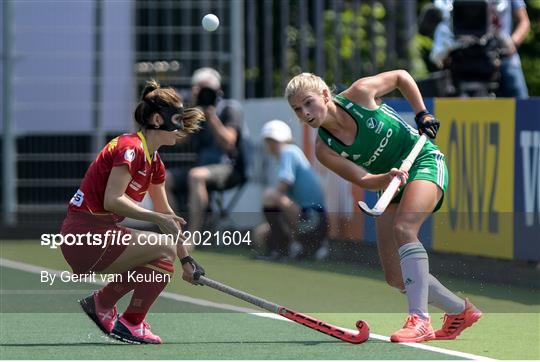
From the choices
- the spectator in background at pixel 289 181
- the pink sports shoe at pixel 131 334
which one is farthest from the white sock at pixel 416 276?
the spectator in background at pixel 289 181

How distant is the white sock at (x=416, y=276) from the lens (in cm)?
830

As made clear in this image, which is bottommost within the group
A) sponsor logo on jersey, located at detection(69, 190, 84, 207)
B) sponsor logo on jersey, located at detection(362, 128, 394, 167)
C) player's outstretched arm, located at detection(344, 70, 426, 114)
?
sponsor logo on jersey, located at detection(69, 190, 84, 207)

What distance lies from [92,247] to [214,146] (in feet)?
24.9

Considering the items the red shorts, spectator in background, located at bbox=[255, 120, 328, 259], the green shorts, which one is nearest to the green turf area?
the red shorts

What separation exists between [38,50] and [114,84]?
1.06 metres

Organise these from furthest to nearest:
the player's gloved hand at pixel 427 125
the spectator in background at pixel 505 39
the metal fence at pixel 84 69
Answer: the metal fence at pixel 84 69 → the spectator in background at pixel 505 39 → the player's gloved hand at pixel 427 125

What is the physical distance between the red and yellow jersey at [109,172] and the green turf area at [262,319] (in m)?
0.63

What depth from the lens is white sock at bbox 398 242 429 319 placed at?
27.2 feet

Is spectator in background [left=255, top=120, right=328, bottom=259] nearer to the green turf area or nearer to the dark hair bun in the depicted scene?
the green turf area

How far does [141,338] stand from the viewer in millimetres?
8406

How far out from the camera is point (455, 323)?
8.47 metres

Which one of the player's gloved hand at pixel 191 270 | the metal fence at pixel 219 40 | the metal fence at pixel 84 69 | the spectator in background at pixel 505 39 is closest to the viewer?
the player's gloved hand at pixel 191 270

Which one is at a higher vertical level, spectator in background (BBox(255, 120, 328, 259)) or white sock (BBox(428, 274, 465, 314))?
white sock (BBox(428, 274, 465, 314))

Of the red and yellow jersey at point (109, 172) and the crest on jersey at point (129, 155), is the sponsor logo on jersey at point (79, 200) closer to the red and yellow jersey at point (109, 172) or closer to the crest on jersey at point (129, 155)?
the red and yellow jersey at point (109, 172)
